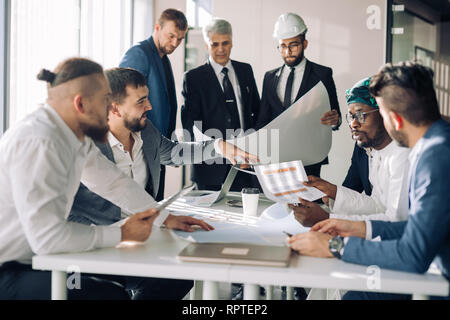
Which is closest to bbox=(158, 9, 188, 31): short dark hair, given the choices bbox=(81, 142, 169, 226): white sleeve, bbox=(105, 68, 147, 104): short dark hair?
bbox=(105, 68, 147, 104): short dark hair

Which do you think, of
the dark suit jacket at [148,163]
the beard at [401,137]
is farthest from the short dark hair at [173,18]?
the beard at [401,137]

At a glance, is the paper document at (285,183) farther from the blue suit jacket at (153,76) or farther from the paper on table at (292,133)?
the blue suit jacket at (153,76)

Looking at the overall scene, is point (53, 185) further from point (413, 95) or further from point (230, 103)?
point (230, 103)

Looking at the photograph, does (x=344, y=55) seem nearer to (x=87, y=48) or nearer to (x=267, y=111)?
(x=267, y=111)

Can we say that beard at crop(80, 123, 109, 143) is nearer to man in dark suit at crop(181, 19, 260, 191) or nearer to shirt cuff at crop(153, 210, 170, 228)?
shirt cuff at crop(153, 210, 170, 228)

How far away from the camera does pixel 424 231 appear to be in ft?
3.94

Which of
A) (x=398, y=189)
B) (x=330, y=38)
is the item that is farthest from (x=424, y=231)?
(x=330, y=38)

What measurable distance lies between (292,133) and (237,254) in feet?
3.67

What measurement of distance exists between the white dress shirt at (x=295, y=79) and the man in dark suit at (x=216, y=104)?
0.26 metres

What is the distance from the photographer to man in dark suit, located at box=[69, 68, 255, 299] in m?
1.88

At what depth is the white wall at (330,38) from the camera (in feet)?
14.2

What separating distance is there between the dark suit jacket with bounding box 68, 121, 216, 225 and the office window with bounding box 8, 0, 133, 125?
0.67 m

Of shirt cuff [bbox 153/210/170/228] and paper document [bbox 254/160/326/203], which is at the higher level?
paper document [bbox 254/160/326/203]
